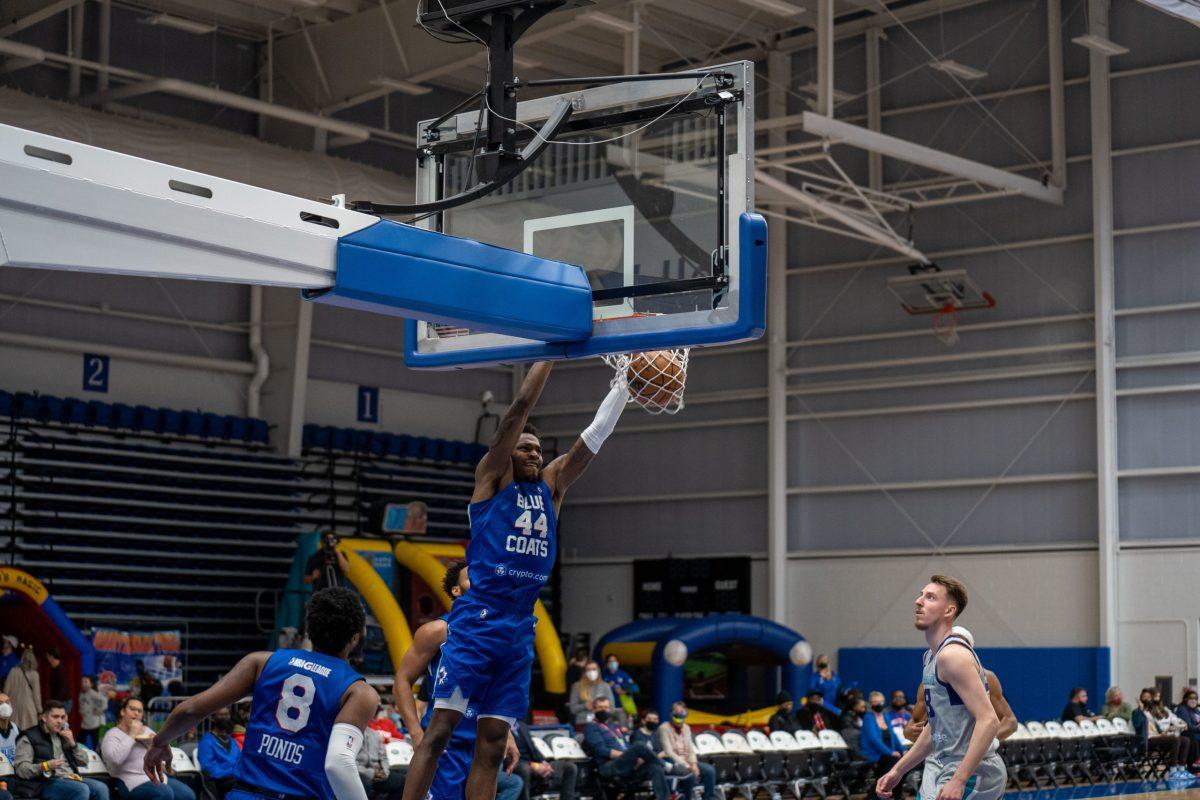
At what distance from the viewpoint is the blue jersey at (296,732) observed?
16.5ft

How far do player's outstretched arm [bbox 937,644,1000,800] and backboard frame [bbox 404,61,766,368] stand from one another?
1.55m

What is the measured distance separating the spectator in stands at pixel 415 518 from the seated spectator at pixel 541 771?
9195 millimetres

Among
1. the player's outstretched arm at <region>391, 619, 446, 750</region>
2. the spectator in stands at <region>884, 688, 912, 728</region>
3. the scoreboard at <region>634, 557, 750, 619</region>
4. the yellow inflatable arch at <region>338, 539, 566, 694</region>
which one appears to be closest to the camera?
the player's outstretched arm at <region>391, 619, 446, 750</region>

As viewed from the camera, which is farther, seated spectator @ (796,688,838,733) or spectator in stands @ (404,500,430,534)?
spectator in stands @ (404,500,430,534)

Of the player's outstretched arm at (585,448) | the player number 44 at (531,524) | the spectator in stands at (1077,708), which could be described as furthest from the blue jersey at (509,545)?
the spectator in stands at (1077,708)

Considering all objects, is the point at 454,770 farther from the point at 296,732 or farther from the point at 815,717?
the point at 815,717

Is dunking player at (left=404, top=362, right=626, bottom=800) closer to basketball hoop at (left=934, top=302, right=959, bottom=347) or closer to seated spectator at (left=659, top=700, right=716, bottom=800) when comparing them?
seated spectator at (left=659, top=700, right=716, bottom=800)

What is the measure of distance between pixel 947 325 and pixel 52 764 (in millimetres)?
17034

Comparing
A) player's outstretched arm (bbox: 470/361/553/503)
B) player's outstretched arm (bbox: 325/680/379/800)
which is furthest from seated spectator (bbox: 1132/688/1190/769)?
player's outstretched arm (bbox: 325/680/379/800)

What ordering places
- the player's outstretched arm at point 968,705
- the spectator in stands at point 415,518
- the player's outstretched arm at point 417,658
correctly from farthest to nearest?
1. the spectator in stands at point 415,518
2. the player's outstretched arm at point 417,658
3. the player's outstretched arm at point 968,705

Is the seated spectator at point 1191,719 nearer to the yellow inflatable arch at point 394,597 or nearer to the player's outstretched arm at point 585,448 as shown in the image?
the yellow inflatable arch at point 394,597

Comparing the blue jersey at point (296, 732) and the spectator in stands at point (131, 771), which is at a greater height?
the blue jersey at point (296, 732)

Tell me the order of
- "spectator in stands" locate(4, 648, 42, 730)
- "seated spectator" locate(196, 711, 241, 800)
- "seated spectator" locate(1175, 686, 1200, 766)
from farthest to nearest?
"seated spectator" locate(1175, 686, 1200, 766)
"spectator in stands" locate(4, 648, 42, 730)
"seated spectator" locate(196, 711, 241, 800)

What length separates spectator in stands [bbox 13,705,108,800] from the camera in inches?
495
